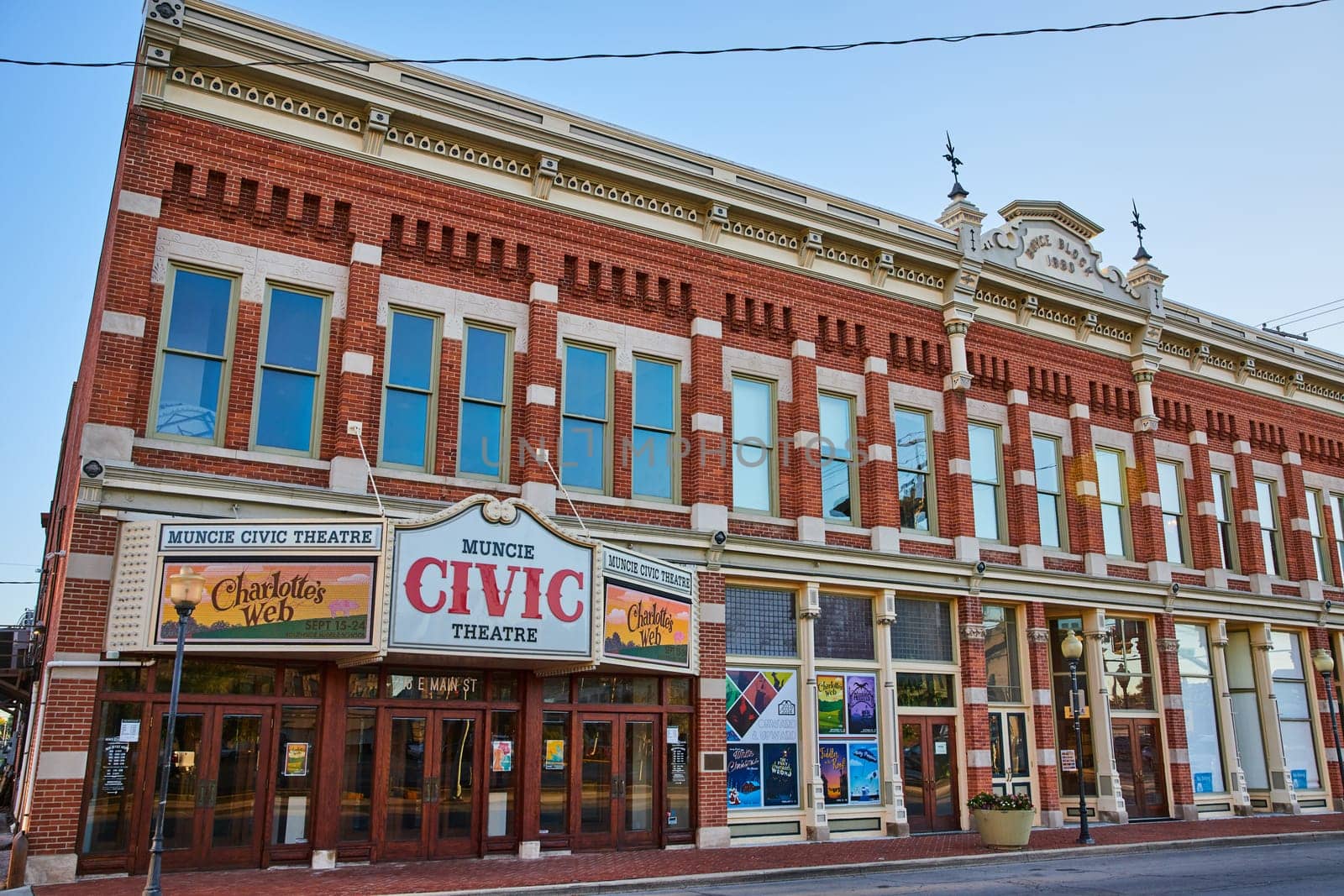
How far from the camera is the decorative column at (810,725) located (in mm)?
19938

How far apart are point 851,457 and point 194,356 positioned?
12.8m

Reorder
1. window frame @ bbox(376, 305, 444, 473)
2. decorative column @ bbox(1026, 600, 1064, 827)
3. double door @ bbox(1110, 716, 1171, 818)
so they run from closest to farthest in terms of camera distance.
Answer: window frame @ bbox(376, 305, 444, 473) < decorative column @ bbox(1026, 600, 1064, 827) < double door @ bbox(1110, 716, 1171, 818)

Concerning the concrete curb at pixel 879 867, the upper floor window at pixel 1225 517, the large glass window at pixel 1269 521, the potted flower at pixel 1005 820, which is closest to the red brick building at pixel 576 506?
the upper floor window at pixel 1225 517

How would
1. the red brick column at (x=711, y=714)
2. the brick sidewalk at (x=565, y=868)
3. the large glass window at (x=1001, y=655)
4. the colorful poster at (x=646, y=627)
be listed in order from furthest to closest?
the large glass window at (x=1001, y=655), the red brick column at (x=711, y=714), the colorful poster at (x=646, y=627), the brick sidewalk at (x=565, y=868)

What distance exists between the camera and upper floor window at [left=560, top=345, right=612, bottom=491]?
63.8ft

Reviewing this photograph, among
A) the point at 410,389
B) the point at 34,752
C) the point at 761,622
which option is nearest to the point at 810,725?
the point at 761,622

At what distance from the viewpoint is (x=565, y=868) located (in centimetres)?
1577

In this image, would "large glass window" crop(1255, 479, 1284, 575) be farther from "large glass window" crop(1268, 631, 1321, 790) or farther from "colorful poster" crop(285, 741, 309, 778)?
"colorful poster" crop(285, 741, 309, 778)

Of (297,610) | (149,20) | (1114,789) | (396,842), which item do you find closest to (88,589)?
(297,610)

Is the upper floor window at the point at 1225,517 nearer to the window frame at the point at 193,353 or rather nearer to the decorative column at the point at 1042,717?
the decorative column at the point at 1042,717

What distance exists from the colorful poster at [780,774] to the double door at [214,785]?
349 inches

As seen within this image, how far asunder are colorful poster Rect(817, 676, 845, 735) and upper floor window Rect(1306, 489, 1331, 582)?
17.6 m

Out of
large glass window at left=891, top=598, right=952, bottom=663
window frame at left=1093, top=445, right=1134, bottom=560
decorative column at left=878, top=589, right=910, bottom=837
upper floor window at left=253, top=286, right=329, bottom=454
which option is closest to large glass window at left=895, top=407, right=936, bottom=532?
large glass window at left=891, top=598, right=952, bottom=663

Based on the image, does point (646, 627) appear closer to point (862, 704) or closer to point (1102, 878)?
point (862, 704)
